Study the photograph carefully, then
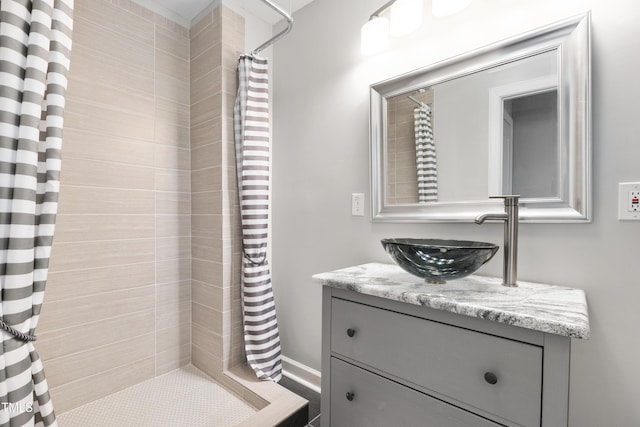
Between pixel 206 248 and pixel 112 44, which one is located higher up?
pixel 112 44

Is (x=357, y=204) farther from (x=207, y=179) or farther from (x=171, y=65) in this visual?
(x=171, y=65)

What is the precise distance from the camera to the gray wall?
936 millimetres

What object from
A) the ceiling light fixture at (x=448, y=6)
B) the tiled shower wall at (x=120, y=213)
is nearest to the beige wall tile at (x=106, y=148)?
the tiled shower wall at (x=120, y=213)

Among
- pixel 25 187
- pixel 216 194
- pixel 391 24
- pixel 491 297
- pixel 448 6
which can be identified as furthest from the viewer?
pixel 216 194

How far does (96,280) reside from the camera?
1.59 m

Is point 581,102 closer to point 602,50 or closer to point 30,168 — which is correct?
point 602,50

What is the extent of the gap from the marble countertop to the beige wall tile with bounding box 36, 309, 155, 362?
1267mm

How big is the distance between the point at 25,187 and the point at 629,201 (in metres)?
1.92

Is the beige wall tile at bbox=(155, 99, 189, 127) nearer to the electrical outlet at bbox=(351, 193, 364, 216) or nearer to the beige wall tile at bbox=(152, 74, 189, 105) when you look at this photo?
the beige wall tile at bbox=(152, 74, 189, 105)

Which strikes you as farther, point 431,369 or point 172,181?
point 172,181

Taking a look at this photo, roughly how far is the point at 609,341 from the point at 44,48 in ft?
6.93

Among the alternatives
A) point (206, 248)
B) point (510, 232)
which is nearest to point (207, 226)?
point (206, 248)

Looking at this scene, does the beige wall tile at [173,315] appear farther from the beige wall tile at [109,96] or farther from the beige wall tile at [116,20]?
the beige wall tile at [116,20]

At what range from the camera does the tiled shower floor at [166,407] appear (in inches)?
56.4
